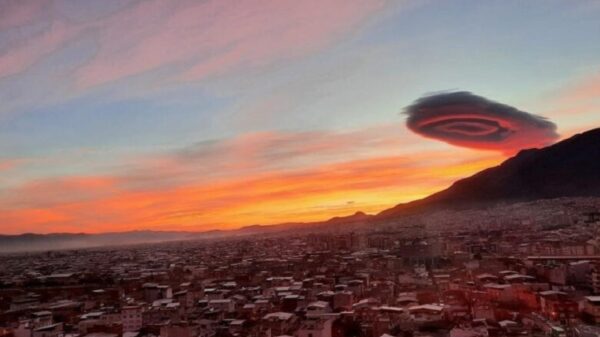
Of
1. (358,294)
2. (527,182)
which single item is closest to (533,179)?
(527,182)

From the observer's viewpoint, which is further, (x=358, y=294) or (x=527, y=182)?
(x=527, y=182)

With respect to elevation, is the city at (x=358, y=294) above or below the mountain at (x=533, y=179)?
below

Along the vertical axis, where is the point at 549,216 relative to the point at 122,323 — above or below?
above

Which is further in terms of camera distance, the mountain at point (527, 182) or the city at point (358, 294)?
the mountain at point (527, 182)

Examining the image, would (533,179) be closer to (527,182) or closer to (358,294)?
(527,182)

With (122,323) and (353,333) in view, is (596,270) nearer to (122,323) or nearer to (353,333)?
(353,333)

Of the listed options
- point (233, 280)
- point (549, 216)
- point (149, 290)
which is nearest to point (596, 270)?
point (233, 280)

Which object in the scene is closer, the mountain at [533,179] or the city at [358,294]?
the city at [358,294]

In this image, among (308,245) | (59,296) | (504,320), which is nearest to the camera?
(504,320)

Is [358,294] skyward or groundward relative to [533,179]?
groundward
